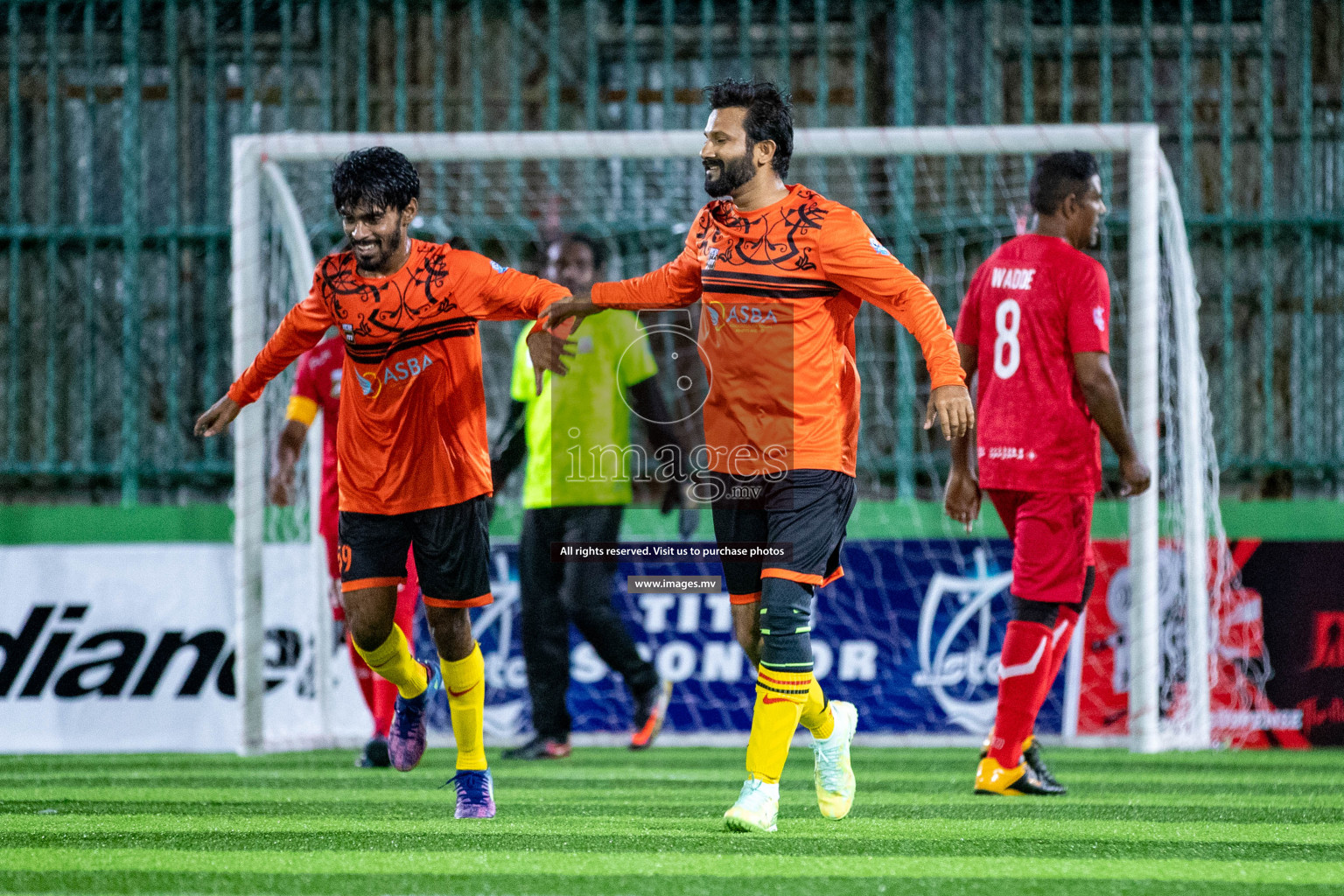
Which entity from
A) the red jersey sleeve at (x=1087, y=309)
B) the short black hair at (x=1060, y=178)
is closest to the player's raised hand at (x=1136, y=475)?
the red jersey sleeve at (x=1087, y=309)

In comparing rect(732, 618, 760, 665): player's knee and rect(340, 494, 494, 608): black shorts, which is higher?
rect(340, 494, 494, 608): black shorts

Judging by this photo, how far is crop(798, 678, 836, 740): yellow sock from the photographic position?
3.96 metres

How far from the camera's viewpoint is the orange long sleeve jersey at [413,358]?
13.5 ft

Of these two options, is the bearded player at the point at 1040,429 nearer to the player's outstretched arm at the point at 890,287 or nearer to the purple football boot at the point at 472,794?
the player's outstretched arm at the point at 890,287

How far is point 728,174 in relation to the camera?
12.9ft

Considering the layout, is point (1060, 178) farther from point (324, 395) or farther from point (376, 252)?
point (324, 395)

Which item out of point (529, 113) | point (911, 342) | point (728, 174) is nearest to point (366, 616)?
point (728, 174)

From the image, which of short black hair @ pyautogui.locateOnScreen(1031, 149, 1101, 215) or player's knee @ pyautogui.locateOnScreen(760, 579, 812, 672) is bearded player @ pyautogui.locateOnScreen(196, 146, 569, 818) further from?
short black hair @ pyautogui.locateOnScreen(1031, 149, 1101, 215)

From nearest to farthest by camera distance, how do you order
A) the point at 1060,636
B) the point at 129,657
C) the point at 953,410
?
the point at 953,410, the point at 1060,636, the point at 129,657

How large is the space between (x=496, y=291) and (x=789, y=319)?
795 millimetres

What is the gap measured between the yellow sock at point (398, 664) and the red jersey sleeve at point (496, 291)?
0.91 meters

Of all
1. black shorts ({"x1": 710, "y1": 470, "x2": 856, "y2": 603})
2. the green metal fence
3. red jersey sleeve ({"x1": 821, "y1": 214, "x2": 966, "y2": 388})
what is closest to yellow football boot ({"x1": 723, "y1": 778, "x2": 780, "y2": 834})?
black shorts ({"x1": 710, "y1": 470, "x2": 856, "y2": 603})

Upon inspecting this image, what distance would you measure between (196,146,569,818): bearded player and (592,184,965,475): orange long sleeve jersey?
1.72ft

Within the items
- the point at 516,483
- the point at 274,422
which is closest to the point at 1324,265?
the point at 516,483
